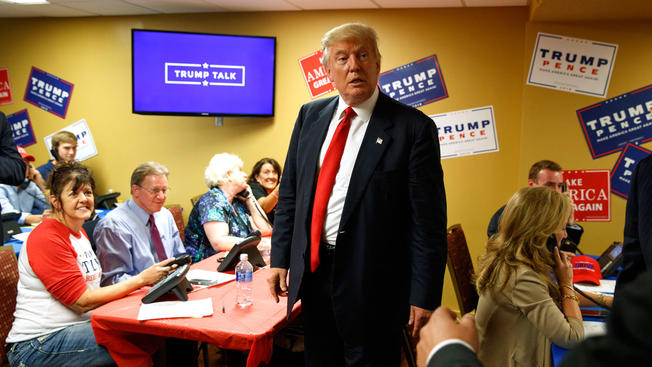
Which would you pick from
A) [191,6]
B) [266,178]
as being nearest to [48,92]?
[191,6]

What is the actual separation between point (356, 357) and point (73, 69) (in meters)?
4.77

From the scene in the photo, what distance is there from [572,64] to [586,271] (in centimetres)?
192

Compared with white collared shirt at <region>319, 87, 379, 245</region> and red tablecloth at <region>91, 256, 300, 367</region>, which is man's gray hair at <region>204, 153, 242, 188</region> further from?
white collared shirt at <region>319, 87, 379, 245</region>

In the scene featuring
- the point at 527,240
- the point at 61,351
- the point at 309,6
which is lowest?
the point at 61,351

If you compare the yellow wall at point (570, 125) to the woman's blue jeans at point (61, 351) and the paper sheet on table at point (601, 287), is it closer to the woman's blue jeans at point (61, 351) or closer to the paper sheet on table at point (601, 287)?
the paper sheet on table at point (601, 287)

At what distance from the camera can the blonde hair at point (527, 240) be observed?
1.89 m

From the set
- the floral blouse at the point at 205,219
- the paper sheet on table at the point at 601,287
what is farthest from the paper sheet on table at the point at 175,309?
the paper sheet on table at the point at 601,287

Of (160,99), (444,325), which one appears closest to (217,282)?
(444,325)

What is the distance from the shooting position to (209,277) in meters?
2.49

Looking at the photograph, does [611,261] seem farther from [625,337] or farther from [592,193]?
[625,337]

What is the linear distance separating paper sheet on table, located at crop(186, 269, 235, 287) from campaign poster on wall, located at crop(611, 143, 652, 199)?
9.88 feet

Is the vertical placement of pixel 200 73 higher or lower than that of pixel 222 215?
higher

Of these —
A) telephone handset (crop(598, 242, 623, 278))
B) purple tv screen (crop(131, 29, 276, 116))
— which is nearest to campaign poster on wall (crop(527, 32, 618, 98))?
telephone handset (crop(598, 242, 623, 278))

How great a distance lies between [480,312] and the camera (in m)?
1.96
